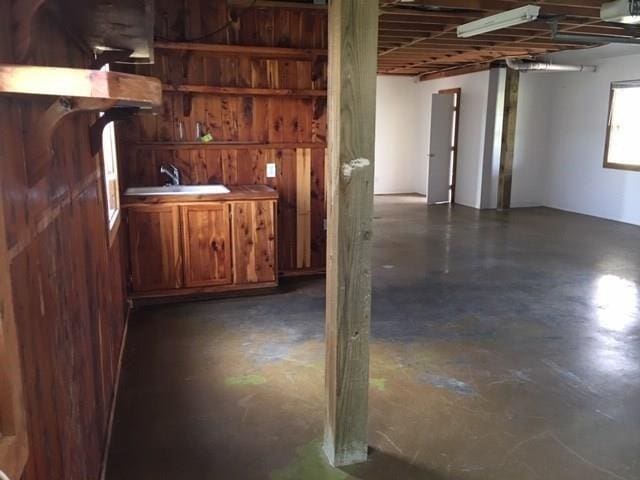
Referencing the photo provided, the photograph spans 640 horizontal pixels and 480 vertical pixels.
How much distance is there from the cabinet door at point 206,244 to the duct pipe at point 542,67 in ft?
20.1

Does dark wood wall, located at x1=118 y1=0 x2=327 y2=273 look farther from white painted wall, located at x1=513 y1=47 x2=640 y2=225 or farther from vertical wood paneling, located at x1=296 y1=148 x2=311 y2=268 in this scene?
white painted wall, located at x1=513 y1=47 x2=640 y2=225

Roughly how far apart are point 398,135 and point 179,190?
25.2 feet

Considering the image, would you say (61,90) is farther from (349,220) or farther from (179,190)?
(179,190)

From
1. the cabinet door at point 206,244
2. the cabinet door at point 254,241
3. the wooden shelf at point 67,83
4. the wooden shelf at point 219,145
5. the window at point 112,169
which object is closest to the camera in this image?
the wooden shelf at point 67,83

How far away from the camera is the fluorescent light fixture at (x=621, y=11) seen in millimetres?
4176

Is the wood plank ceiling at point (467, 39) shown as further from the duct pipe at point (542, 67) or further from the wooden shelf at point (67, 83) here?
the wooden shelf at point (67, 83)

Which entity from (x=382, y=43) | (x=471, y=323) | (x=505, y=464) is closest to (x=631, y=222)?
(x=382, y=43)

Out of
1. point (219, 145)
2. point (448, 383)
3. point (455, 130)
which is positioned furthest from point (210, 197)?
point (455, 130)

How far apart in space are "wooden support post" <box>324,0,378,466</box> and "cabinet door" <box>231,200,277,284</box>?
7.70 feet

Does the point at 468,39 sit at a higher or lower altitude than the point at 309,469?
higher

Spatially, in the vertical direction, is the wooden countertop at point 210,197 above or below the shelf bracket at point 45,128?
below

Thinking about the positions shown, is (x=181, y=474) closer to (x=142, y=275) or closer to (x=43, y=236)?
(x=43, y=236)

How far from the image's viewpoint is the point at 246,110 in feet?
15.8

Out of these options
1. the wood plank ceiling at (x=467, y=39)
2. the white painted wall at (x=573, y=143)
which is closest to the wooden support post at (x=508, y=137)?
the white painted wall at (x=573, y=143)
